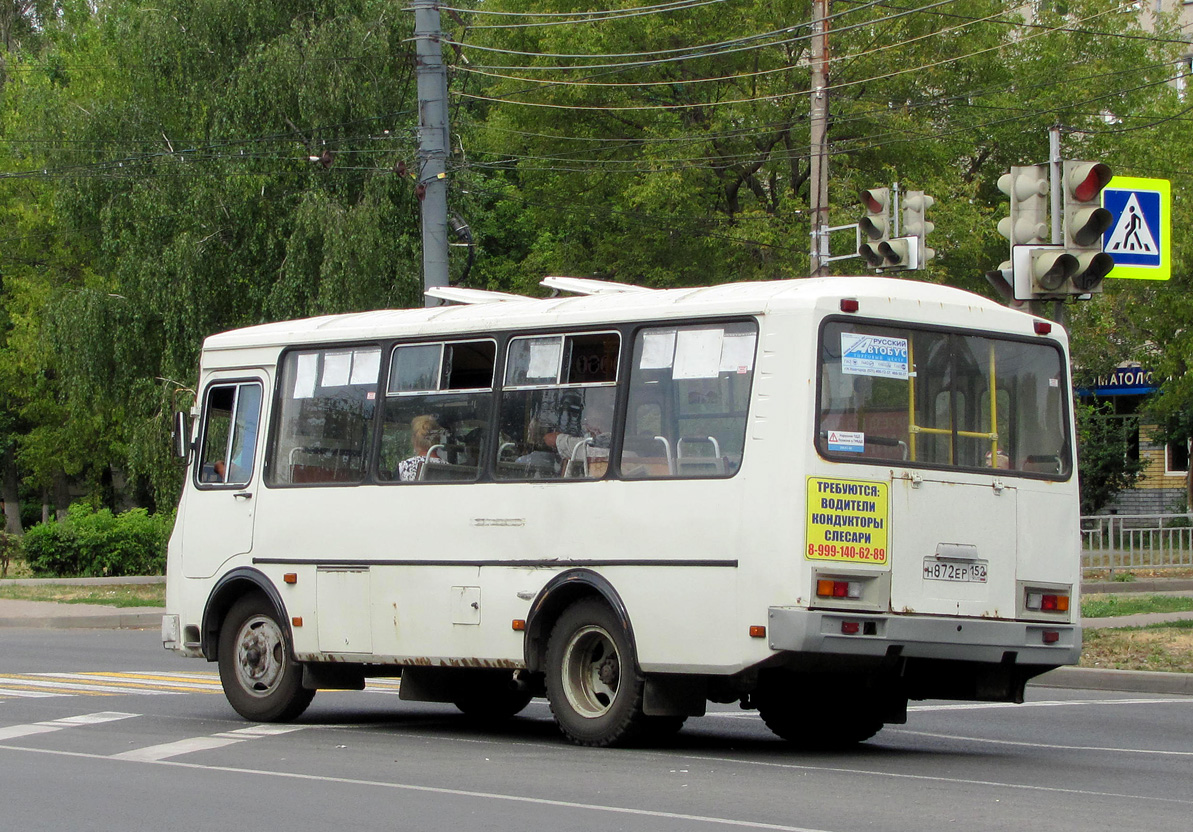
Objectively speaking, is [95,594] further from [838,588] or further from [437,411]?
[838,588]

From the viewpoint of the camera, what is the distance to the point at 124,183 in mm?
33406

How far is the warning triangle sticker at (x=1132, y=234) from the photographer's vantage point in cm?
1534

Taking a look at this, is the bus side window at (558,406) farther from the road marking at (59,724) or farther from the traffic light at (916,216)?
the traffic light at (916,216)

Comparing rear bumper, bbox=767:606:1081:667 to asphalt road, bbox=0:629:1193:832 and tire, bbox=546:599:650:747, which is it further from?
tire, bbox=546:599:650:747

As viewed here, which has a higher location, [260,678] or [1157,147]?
[1157,147]

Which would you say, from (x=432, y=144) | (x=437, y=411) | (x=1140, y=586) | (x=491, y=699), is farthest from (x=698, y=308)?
(x=1140, y=586)

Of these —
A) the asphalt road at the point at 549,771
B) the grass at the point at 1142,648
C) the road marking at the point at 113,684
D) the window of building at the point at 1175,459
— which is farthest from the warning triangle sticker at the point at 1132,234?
the window of building at the point at 1175,459

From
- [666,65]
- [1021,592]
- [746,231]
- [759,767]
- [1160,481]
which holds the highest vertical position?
[666,65]

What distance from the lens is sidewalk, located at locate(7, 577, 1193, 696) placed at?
1595 centimetres

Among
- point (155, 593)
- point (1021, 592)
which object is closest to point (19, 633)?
point (155, 593)

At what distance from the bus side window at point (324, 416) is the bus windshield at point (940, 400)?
3.85 metres

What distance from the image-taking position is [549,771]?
9.88 metres

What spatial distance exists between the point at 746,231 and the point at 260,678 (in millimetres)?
26799

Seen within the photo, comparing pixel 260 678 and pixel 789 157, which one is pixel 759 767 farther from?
pixel 789 157
